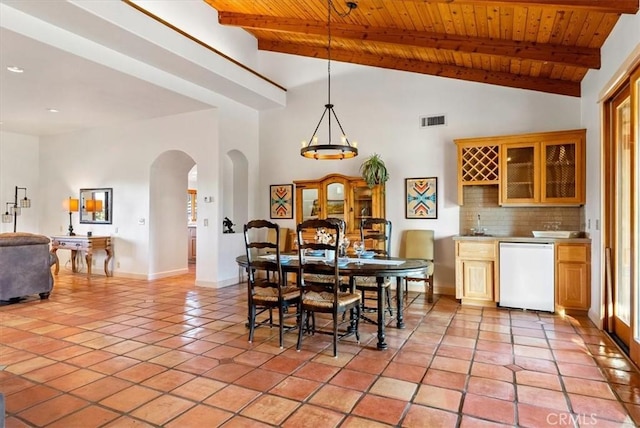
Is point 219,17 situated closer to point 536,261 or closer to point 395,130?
point 395,130

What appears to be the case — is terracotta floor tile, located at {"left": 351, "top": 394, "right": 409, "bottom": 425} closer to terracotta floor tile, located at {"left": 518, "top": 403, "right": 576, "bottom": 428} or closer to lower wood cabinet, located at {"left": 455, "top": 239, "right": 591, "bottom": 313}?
terracotta floor tile, located at {"left": 518, "top": 403, "right": 576, "bottom": 428}

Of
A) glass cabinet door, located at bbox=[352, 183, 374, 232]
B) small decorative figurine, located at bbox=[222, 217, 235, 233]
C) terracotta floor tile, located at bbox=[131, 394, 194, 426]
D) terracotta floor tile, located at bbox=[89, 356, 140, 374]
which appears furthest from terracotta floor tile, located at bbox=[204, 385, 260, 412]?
small decorative figurine, located at bbox=[222, 217, 235, 233]

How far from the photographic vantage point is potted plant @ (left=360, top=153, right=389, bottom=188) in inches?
230

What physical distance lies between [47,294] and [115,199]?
2454 mm

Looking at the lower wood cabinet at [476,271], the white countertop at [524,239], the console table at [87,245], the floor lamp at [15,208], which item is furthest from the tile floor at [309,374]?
the floor lamp at [15,208]

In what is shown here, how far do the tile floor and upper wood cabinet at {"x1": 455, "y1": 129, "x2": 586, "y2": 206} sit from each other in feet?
5.12

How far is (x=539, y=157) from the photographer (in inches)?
193

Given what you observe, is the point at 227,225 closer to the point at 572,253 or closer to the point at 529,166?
the point at 529,166

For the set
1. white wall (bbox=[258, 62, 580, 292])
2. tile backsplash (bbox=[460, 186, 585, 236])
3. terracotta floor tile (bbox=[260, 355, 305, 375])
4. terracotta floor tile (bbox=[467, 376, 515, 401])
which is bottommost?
terracotta floor tile (bbox=[260, 355, 305, 375])

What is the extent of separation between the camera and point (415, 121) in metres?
5.95

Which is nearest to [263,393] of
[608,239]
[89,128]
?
[608,239]

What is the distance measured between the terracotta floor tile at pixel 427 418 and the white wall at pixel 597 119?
2759 mm

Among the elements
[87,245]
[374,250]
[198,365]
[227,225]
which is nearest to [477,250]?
[374,250]

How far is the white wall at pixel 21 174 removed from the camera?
26.7 feet
